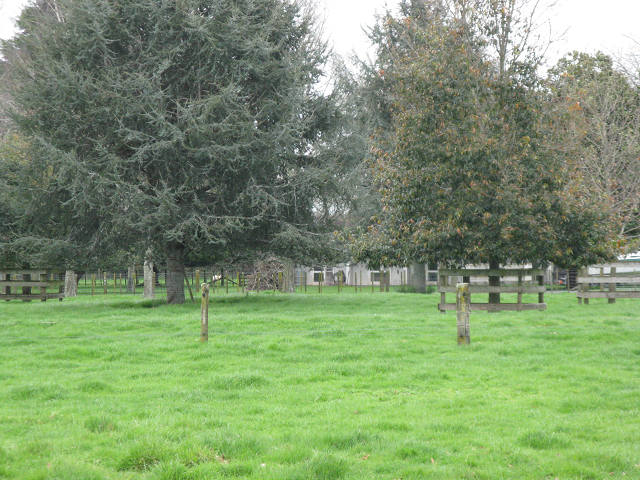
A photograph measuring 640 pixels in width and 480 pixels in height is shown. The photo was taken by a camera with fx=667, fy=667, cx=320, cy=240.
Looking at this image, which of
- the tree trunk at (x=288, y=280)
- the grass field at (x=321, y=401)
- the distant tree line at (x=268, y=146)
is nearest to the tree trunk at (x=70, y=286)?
the distant tree line at (x=268, y=146)

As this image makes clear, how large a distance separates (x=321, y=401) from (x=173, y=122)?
51.0ft

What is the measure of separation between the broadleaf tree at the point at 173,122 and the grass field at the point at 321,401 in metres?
6.57

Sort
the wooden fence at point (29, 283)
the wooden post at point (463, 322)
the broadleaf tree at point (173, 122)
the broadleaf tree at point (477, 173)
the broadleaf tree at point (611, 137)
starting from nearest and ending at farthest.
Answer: the wooden post at point (463, 322) → the broadleaf tree at point (477, 173) → the broadleaf tree at point (173, 122) → the wooden fence at point (29, 283) → the broadleaf tree at point (611, 137)

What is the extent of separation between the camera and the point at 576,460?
583 cm

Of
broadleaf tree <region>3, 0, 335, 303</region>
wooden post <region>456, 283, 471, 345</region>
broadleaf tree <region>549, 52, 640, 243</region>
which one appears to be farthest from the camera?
broadleaf tree <region>549, 52, 640, 243</region>

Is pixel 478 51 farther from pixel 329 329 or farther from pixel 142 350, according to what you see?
pixel 142 350

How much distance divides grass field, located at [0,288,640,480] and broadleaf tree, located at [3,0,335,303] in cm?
657

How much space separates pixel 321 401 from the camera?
26.9 feet

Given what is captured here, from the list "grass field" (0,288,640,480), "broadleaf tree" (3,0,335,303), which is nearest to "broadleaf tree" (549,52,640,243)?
"broadleaf tree" (3,0,335,303)

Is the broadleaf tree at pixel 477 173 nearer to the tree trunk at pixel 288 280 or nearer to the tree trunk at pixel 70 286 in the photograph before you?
the tree trunk at pixel 288 280

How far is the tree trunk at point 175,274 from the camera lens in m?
23.0

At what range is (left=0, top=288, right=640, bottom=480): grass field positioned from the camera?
5.73m

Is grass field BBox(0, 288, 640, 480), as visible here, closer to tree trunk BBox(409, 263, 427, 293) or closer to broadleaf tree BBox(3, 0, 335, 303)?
broadleaf tree BBox(3, 0, 335, 303)

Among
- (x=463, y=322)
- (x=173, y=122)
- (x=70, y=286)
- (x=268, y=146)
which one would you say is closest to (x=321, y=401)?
(x=463, y=322)
